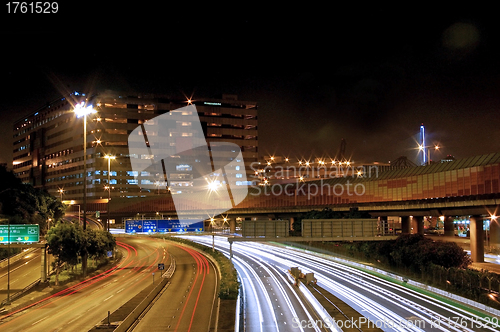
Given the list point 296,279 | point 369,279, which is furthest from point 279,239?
point 369,279

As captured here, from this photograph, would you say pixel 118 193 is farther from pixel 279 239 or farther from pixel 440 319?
pixel 440 319

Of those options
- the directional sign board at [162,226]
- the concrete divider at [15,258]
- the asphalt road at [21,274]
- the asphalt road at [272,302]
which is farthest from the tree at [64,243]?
the asphalt road at [272,302]

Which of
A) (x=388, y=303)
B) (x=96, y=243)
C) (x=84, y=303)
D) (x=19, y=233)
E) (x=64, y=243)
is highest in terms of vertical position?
(x=19, y=233)

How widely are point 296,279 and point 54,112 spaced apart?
177 m

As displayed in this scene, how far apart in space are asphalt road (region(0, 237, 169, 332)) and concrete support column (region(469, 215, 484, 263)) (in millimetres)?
38360

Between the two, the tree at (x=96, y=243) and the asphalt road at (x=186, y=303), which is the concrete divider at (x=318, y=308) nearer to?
the asphalt road at (x=186, y=303)

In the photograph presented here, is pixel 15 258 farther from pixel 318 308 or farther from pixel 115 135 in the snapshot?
pixel 115 135

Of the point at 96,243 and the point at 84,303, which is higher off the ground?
the point at 96,243

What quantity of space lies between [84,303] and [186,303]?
8.80m

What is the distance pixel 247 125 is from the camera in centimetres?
18612

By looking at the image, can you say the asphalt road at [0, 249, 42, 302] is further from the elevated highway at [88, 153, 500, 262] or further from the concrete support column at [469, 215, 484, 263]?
the concrete support column at [469, 215, 484, 263]

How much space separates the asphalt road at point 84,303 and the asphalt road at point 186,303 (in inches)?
135

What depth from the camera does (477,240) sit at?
53781mm

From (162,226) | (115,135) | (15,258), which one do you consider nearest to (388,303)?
(162,226)
